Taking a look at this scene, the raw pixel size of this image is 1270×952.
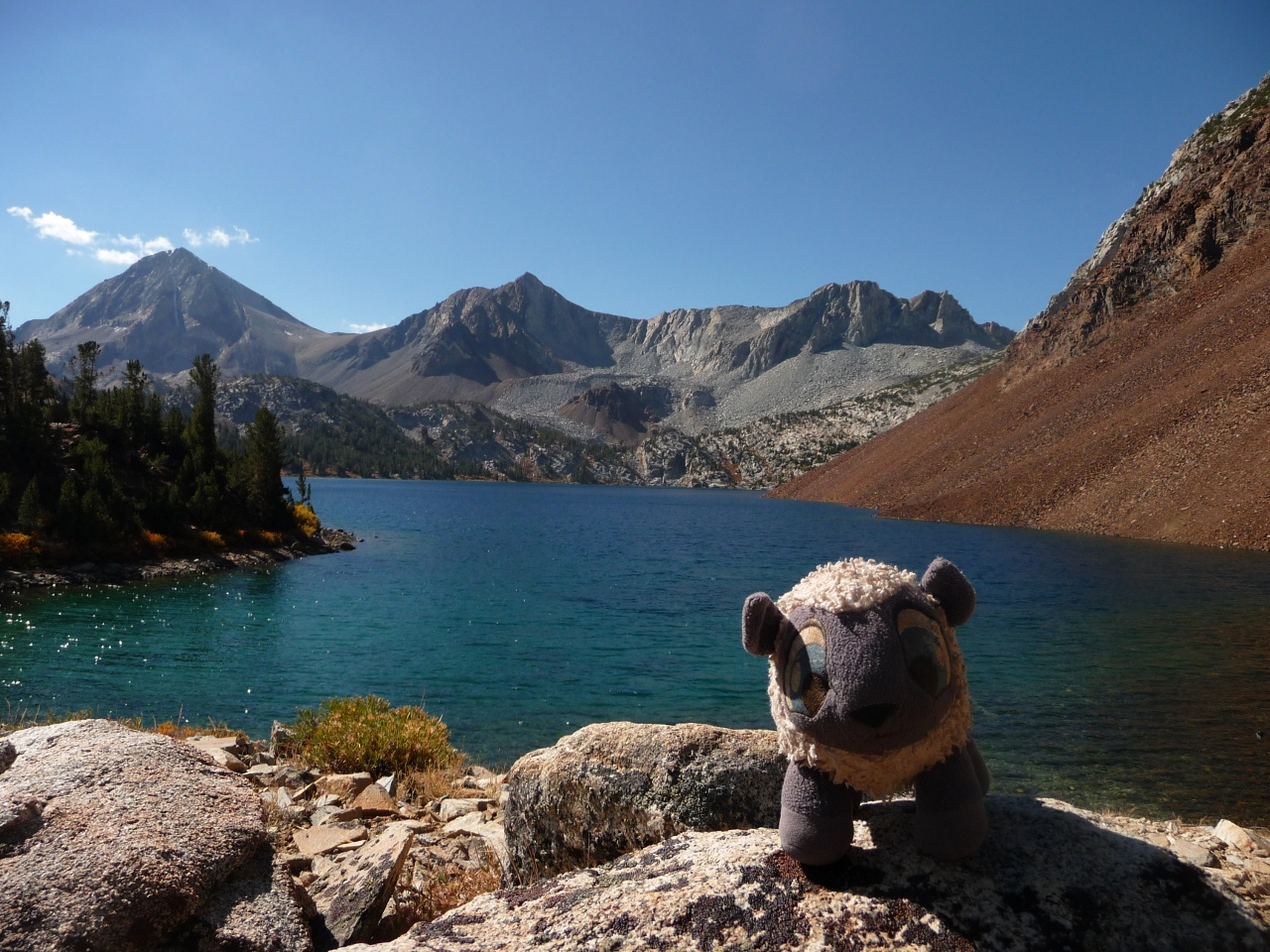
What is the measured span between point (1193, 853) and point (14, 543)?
39.9m

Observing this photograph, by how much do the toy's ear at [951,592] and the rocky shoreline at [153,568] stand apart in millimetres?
36065

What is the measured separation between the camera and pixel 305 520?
1950 inches

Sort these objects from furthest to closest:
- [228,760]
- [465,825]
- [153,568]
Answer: [153,568] → [228,760] → [465,825]

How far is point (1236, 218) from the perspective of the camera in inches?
2889

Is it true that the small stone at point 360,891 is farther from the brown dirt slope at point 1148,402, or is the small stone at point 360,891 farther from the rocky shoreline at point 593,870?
the brown dirt slope at point 1148,402

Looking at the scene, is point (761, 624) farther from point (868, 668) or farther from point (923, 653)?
point (923, 653)

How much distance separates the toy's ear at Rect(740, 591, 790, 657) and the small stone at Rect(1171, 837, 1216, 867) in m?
1.69

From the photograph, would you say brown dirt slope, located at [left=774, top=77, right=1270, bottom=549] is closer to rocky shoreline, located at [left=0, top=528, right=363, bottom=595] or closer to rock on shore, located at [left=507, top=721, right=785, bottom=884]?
rock on shore, located at [left=507, top=721, right=785, bottom=884]

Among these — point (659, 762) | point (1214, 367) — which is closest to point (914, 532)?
point (1214, 367)

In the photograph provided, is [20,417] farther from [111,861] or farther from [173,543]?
[111,861]

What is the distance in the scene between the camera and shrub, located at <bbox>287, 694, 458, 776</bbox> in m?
9.02

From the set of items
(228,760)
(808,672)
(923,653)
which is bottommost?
(228,760)

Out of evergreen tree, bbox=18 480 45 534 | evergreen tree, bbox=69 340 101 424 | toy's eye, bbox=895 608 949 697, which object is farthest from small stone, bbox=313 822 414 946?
evergreen tree, bbox=69 340 101 424

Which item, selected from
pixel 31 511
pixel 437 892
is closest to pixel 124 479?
pixel 31 511
